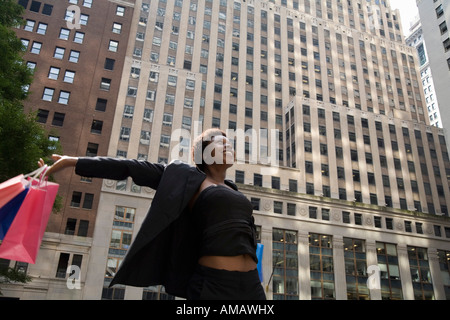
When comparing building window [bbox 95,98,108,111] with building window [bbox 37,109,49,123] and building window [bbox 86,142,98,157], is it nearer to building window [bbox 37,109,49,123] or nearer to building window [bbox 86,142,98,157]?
building window [bbox 86,142,98,157]

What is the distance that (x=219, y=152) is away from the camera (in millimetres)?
3795

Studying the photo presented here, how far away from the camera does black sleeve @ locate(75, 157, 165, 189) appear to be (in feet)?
9.90

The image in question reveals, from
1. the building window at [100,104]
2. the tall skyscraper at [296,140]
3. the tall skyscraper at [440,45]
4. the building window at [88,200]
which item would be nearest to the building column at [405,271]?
the tall skyscraper at [296,140]

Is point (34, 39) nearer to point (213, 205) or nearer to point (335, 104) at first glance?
point (335, 104)

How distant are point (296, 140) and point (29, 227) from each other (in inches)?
1998

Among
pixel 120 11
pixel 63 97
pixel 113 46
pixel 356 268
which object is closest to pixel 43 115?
pixel 63 97

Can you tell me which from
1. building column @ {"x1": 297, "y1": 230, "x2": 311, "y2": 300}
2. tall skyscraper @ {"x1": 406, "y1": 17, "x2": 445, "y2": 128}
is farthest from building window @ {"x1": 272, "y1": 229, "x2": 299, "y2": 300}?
tall skyscraper @ {"x1": 406, "y1": 17, "x2": 445, "y2": 128}

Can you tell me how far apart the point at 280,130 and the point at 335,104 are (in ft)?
35.5

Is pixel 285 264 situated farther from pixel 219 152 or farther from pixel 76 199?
pixel 219 152

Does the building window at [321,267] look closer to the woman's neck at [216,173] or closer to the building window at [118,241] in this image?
the building window at [118,241]

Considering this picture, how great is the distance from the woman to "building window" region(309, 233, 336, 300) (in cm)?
4475

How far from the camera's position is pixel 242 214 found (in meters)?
3.26

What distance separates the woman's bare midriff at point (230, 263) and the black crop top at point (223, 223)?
0.04 metres

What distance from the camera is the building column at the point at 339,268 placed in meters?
44.8
